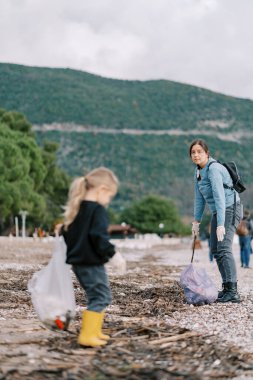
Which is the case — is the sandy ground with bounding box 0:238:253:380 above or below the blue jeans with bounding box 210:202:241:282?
below

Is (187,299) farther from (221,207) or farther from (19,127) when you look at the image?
(19,127)

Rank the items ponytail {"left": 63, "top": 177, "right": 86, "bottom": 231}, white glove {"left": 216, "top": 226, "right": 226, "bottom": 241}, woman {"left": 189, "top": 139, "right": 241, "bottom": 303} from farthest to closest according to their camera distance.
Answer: woman {"left": 189, "top": 139, "right": 241, "bottom": 303} < white glove {"left": 216, "top": 226, "right": 226, "bottom": 241} < ponytail {"left": 63, "top": 177, "right": 86, "bottom": 231}

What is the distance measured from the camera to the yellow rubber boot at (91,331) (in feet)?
17.5

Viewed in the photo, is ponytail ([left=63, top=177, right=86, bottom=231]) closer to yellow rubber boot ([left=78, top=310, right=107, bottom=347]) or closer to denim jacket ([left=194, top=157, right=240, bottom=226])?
yellow rubber boot ([left=78, top=310, right=107, bottom=347])

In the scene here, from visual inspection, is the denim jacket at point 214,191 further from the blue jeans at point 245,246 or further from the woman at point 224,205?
the blue jeans at point 245,246

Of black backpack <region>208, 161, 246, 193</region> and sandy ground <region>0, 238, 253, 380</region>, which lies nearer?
sandy ground <region>0, 238, 253, 380</region>

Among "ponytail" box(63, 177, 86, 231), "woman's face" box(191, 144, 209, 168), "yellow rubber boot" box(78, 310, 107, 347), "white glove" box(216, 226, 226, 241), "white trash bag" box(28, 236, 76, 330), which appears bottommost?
"yellow rubber boot" box(78, 310, 107, 347)

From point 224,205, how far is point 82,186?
299 cm

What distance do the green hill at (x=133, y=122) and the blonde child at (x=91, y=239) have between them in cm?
12952

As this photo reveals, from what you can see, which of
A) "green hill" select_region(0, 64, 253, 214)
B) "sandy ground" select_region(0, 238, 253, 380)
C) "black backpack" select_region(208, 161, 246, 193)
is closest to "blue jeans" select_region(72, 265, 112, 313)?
"sandy ground" select_region(0, 238, 253, 380)

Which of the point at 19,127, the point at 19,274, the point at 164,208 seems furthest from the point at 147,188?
the point at 19,274

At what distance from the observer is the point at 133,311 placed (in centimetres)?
743

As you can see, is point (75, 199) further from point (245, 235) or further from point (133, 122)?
point (133, 122)

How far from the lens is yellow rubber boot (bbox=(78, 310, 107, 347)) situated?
5.33m
